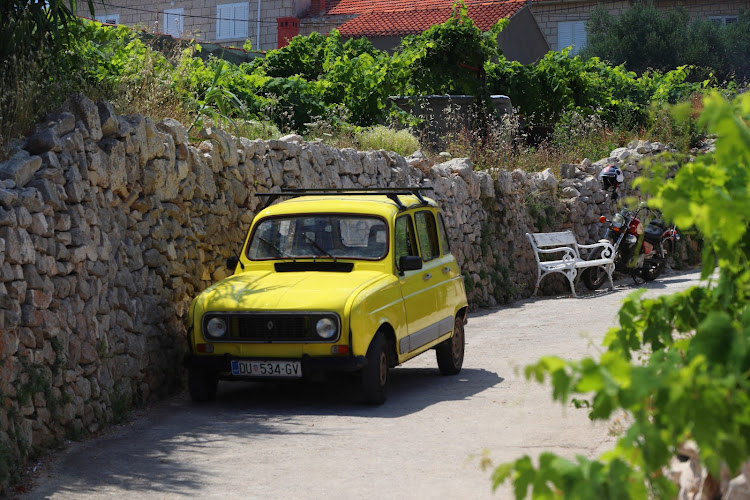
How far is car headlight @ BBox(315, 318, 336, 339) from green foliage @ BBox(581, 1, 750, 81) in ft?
107

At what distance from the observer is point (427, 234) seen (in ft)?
35.5

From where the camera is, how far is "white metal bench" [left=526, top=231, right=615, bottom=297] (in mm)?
17672

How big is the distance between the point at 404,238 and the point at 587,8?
34384mm

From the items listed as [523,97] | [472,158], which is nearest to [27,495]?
[472,158]

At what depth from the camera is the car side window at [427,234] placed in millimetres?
10539

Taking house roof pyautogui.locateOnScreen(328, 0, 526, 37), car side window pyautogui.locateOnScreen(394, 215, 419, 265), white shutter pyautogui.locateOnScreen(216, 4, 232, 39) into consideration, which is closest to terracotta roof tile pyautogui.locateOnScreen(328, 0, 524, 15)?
house roof pyautogui.locateOnScreen(328, 0, 526, 37)

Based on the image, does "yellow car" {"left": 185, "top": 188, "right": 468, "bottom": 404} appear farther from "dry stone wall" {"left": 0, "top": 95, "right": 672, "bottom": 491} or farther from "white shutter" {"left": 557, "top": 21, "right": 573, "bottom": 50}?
"white shutter" {"left": 557, "top": 21, "right": 573, "bottom": 50}

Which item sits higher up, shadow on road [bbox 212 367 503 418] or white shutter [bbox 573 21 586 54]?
white shutter [bbox 573 21 586 54]

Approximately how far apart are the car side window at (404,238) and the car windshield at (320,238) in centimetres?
15

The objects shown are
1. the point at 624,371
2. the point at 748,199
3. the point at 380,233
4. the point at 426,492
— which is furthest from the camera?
the point at 380,233

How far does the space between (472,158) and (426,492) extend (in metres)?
12.5

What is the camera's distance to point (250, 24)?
3706 centimetres

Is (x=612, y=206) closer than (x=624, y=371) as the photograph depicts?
No

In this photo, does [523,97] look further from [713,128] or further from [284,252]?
[713,128]
